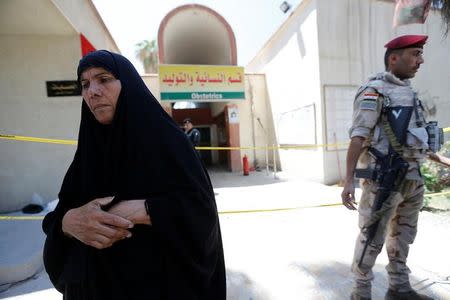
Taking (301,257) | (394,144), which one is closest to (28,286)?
(301,257)

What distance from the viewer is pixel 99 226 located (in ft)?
2.89

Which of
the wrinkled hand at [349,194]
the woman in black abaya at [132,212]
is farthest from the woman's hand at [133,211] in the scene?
the wrinkled hand at [349,194]

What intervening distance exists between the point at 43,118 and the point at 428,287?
5306mm

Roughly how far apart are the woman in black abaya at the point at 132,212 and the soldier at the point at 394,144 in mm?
1280

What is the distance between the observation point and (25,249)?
9.12 ft

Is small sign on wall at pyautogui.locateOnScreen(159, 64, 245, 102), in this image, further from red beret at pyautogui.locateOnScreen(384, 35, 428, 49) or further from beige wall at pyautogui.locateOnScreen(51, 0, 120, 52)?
red beret at pyautogui.locateOnScreen(384, 35, 428, 49)

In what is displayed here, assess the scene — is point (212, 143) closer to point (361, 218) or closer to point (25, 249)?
point (25, 249)

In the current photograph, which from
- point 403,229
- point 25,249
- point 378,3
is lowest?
point 25,249

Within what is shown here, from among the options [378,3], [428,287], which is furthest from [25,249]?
[378,3]

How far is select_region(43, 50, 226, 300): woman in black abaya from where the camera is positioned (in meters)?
0.91

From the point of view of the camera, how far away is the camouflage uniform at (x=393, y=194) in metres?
1.81

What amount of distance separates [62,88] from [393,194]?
4.75 metres

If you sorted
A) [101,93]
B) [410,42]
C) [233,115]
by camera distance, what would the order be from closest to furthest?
[101,93]
[410,42]
[233,115]

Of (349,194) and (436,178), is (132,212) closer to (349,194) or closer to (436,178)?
(349,194)
